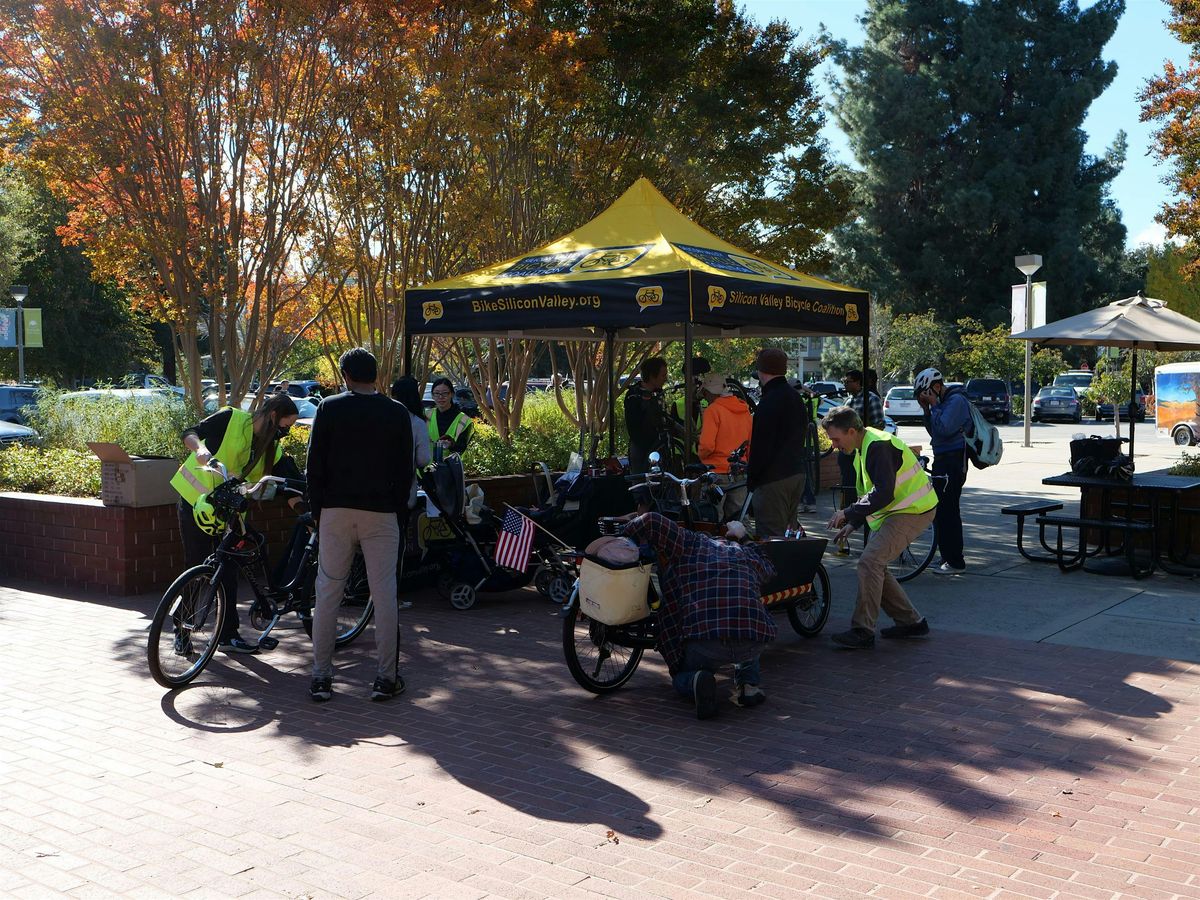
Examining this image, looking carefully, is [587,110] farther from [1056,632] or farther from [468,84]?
[1056,632]

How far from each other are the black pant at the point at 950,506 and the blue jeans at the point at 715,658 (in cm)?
440

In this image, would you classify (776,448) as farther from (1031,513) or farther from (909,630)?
(1031,513)

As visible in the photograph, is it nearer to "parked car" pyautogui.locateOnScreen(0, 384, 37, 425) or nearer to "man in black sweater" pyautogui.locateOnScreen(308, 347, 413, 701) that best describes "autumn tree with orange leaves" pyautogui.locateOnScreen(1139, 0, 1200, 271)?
"man in black sweater" pyautogui.locateOnScreen(308, 347, 413, 701)

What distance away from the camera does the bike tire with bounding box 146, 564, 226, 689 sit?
21.2 ft

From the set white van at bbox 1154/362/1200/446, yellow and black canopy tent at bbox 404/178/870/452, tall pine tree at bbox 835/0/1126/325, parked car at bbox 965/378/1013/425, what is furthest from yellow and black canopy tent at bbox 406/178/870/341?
tall pine tree at bbox 835/0/1126/325

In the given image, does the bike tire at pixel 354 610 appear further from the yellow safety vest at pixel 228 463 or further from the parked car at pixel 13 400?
the parked car at pixel 13 400

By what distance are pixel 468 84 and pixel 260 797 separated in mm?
10355

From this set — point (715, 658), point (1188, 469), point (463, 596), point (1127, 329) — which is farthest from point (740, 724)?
point (1188, 469)

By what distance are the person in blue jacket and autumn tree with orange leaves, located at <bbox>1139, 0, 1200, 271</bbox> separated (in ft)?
18.7

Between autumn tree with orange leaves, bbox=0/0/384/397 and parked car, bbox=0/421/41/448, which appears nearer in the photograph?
autumn tree with orange leaves, bbox=0/0/384/397

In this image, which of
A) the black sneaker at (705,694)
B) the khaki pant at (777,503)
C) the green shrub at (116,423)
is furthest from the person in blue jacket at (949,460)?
the green shrub at (116,423)

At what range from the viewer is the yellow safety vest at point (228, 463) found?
701 centimetres

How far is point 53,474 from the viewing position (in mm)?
10945

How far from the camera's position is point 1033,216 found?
2076 inches
